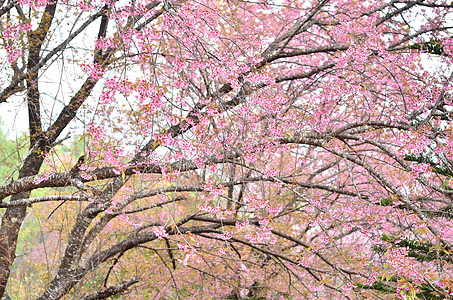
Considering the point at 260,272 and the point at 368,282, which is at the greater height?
the point at 260,272

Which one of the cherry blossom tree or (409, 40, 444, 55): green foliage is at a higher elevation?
(409, 40, 444, 55): green foliage

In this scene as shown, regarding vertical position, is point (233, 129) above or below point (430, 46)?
below

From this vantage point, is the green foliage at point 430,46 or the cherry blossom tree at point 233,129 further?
the green foliage at point 430,46

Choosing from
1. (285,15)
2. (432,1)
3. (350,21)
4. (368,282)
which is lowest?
(368,282)

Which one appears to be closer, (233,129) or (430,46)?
(233,129)

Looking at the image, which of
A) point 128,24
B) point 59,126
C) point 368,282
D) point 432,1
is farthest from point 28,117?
point 432,1

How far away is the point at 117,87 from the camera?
8.05ft

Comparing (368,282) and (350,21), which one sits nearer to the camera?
(368,282)

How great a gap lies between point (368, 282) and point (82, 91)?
3.44 m

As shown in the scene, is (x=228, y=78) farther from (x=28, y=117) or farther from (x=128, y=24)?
(x=28, y=117)

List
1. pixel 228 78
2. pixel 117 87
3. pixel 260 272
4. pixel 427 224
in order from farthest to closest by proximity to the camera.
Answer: pixel 260 272 → pixel 228 78 → pixel 427 224 → pixel 117 87

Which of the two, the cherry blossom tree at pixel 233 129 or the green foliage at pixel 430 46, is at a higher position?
the green foliage at pixel 430 46

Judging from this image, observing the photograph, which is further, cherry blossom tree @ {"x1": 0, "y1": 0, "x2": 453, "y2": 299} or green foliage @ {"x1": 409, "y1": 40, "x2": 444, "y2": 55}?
green foliage @ {"x1": 409, "y1": 40, "x2": 444, "y2": 55}

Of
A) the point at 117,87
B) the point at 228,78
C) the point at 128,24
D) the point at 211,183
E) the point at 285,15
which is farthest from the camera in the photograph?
the point at 285,15
